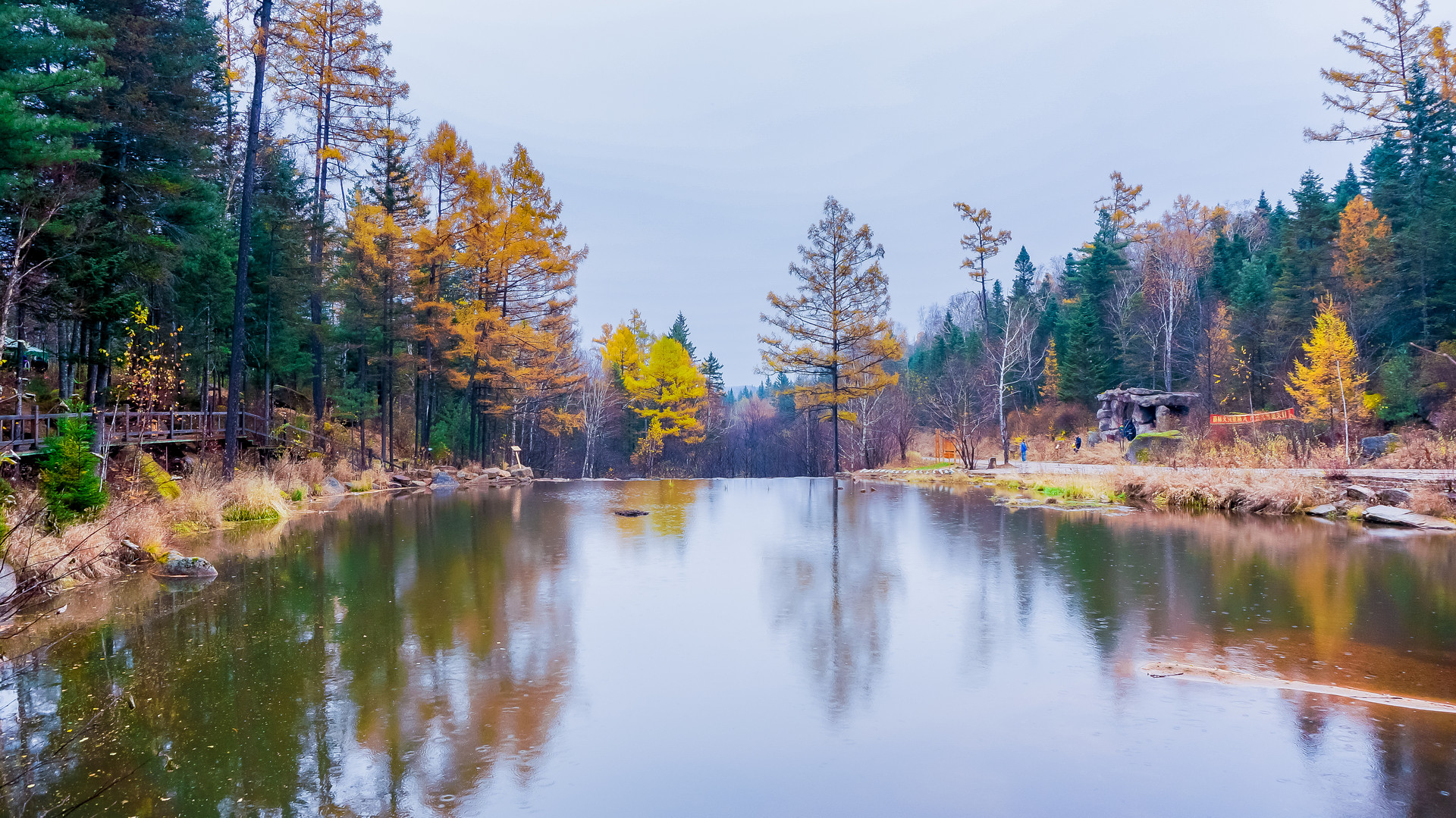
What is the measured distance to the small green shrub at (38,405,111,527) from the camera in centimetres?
962

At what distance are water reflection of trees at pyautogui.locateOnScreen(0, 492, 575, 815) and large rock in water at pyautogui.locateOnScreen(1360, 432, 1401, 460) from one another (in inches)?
939

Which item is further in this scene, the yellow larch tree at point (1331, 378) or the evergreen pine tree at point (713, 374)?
the evergreen pine tree at point (713, 374)

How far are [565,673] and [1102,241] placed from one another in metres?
52.0

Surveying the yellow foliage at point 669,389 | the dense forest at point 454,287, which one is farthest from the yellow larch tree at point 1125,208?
the yellow foliage at point 669,389

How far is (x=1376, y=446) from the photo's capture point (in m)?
22.2

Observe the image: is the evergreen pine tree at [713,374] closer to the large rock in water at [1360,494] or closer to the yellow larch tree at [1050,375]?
the yellow larch tree at [1050,375]

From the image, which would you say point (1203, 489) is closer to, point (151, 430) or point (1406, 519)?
point (1406, 519)

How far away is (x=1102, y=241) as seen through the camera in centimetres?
4928

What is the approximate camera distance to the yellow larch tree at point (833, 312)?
32.2 m

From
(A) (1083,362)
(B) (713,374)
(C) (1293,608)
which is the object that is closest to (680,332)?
(B) (713,374)

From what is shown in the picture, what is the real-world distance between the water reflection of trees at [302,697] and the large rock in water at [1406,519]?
48.8 feet

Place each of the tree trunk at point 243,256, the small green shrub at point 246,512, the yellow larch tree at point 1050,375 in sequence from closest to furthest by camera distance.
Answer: the small green shrub at point 246,512 → the tree trunk at point 243,256 → the yellow larch tree at point 1050,375

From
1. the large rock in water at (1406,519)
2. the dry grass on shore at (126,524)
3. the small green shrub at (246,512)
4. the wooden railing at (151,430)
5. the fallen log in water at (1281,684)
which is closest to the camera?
the fallen log in water at (1281,684)

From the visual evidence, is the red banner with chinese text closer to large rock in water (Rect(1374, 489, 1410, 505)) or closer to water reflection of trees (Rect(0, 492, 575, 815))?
large rock in water (Rect(1374, 489, 1410, 505))
